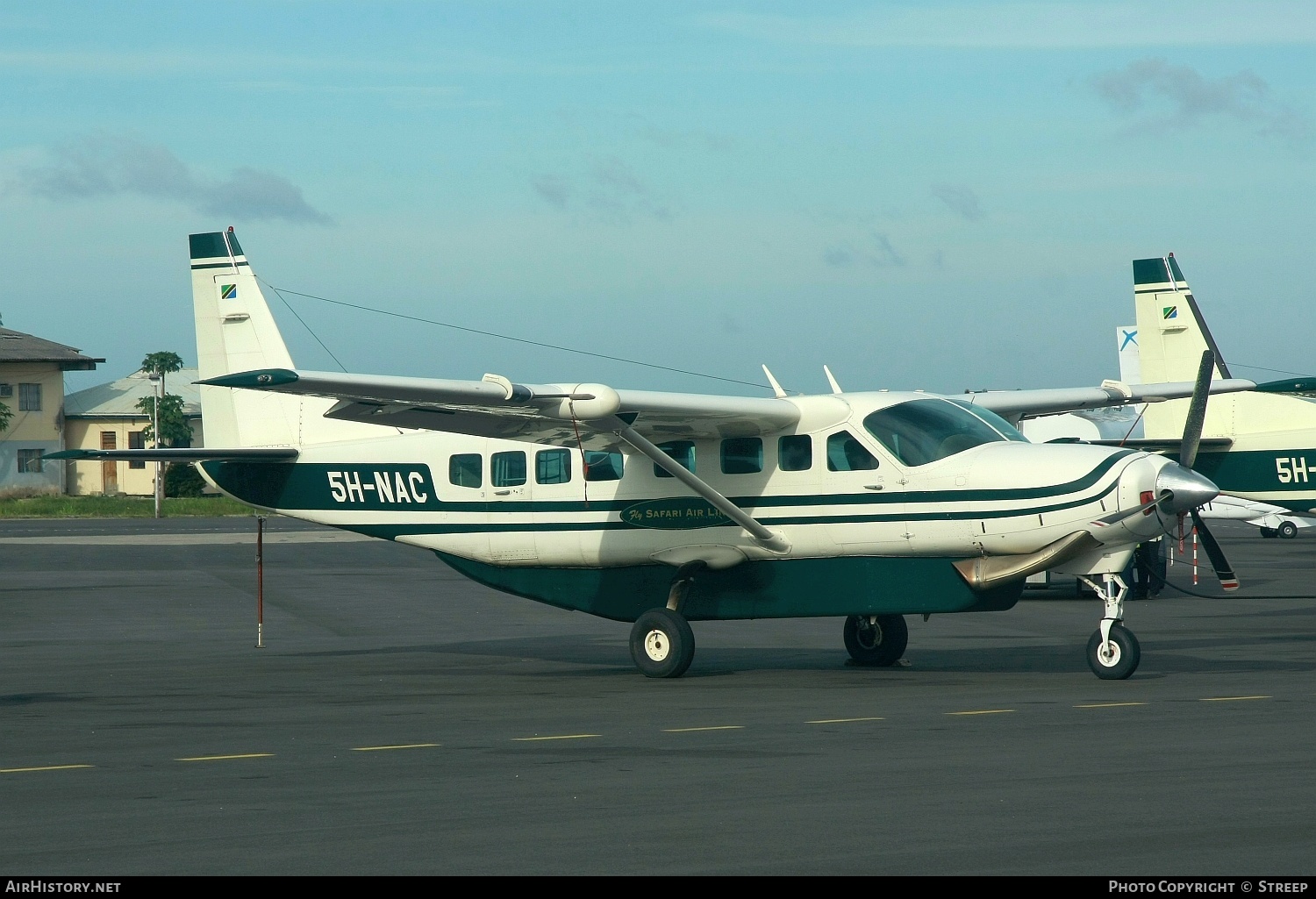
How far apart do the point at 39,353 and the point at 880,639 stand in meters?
77.7

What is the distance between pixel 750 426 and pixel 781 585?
64.4 inches

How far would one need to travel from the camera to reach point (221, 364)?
19000 millimetres

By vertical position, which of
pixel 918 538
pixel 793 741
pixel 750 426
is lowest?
Result: pixel 793 741

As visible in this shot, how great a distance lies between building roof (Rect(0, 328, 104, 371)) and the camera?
8362 cm

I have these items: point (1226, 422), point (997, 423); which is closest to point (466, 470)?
point (997, 423)

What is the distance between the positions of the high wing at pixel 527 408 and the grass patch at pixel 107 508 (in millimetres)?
→ 54480

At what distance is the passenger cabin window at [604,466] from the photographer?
53.4 feet

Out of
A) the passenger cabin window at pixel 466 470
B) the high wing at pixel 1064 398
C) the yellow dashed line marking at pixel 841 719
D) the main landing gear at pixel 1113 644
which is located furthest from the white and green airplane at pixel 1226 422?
the yellow dashed line marking at pixel 841 719

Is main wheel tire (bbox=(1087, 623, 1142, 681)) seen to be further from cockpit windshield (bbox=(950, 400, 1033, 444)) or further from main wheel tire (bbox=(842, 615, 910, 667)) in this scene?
main wheel tire (bbox=(842, 615, 910, 667))

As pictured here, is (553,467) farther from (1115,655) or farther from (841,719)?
(1115,655)

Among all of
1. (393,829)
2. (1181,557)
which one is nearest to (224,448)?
(393,829)

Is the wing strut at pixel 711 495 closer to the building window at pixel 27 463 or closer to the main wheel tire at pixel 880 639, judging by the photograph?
the main wheel tire at pixel 880 639

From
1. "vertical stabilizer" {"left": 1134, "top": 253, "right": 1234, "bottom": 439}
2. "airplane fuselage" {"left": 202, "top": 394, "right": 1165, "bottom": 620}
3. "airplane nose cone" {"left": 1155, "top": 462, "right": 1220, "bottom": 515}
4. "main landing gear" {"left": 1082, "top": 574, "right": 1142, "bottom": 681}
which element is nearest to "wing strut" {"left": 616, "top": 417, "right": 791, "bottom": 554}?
"airplane fuselage" {"left": 202, "top": 394, "right": 1165, "bottom": 620}
